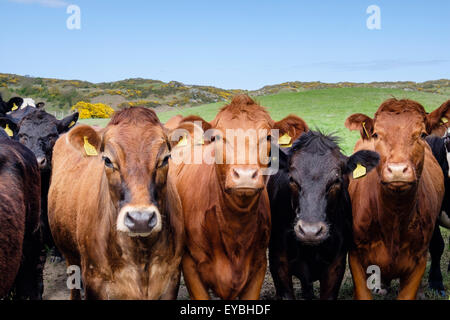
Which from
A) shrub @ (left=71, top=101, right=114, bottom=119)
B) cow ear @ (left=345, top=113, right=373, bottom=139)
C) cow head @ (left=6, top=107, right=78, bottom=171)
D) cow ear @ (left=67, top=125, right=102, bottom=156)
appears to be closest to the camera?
cow ear @ (left=67, top=125, right=102, bottom=156)

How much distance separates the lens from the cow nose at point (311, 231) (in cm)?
414

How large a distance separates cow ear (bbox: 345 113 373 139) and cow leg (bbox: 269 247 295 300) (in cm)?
164

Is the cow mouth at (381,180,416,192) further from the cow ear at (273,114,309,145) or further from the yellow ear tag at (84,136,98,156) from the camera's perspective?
the yellow ear tag at (84,136,98,156)

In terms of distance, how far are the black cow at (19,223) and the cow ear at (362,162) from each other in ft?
11.1

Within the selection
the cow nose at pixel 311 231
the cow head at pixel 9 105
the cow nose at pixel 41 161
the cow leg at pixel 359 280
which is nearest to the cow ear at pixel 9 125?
the cow nose at pixel 41 161

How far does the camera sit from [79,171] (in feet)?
17.6

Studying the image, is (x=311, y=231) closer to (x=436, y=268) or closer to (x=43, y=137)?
(x=436, y=268)

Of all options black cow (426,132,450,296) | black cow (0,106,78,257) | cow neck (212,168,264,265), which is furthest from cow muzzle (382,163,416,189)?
black cow (0,106,78,257)

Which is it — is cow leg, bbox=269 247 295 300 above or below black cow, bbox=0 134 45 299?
below

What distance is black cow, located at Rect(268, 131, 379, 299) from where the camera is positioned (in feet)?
14.4

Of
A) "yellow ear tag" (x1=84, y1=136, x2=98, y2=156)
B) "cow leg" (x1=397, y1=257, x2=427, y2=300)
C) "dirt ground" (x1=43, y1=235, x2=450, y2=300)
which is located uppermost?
"yellow ear tag" (x1=84, y1=136, x2=98, y2=156)
